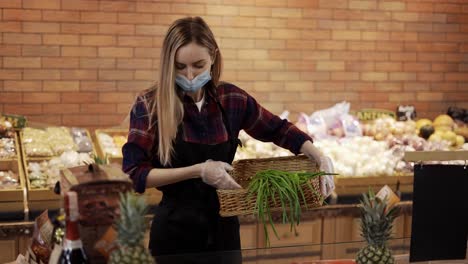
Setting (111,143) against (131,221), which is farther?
(111,143)

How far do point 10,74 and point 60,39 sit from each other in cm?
48

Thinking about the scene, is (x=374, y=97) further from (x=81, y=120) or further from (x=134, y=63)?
(x=81, y=120)

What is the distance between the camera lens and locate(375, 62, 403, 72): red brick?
6.32 m

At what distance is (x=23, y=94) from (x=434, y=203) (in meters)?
3.74

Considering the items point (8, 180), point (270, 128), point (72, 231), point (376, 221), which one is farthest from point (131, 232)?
point (8, 180)

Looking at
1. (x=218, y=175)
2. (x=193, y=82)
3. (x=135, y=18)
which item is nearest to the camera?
(x=218, y=175)

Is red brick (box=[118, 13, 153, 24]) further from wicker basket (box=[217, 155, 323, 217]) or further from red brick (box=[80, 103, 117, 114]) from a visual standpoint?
wicker basket (box=[217, 155, 323, 217])

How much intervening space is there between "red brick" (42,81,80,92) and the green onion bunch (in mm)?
2892

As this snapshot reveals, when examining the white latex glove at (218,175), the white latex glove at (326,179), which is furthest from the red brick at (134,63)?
the white latex glove at (218,175)

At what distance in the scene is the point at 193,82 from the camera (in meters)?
2.95

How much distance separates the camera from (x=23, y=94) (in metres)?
5.32

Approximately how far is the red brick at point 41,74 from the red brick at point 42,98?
5.1 inches

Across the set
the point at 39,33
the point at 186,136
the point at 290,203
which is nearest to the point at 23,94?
the point at 39,33

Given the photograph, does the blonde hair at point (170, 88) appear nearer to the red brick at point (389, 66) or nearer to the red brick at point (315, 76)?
the red brick at point (315, 76)
